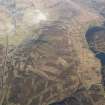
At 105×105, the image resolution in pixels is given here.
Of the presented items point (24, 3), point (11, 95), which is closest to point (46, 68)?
point (11, 95)

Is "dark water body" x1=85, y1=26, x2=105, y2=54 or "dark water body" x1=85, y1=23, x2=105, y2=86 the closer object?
"dark water body" x1=85, y1=23, x2=105, y2=86

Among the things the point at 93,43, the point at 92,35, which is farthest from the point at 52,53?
the point at 92,35

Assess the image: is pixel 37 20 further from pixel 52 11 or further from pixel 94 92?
pixel 94 92

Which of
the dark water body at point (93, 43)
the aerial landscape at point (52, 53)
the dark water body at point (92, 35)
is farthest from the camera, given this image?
the dark water body at point (92, 35)

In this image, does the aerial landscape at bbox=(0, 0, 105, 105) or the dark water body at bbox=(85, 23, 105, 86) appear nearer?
the aerial landscape at bbox=(0, 0, 105, 105)

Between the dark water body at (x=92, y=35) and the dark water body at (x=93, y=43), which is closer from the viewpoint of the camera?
the dark water body at (x=93, y=43)

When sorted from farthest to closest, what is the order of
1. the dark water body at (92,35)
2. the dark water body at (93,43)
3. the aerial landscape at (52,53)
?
the dark water body at (92,35)
the dark water body at (93,43)
the aerial landscape at (52,53)

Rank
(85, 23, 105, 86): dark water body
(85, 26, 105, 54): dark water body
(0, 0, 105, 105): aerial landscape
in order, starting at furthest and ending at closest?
(85, 26, 105, 54): dark water body < (85, 23, 105, 86): dark water body < (0, 0, 105, 105): aerial landscape

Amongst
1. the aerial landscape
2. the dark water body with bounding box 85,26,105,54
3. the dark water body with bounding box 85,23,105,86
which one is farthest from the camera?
the dark water body with bounding box 85,26,105,54
